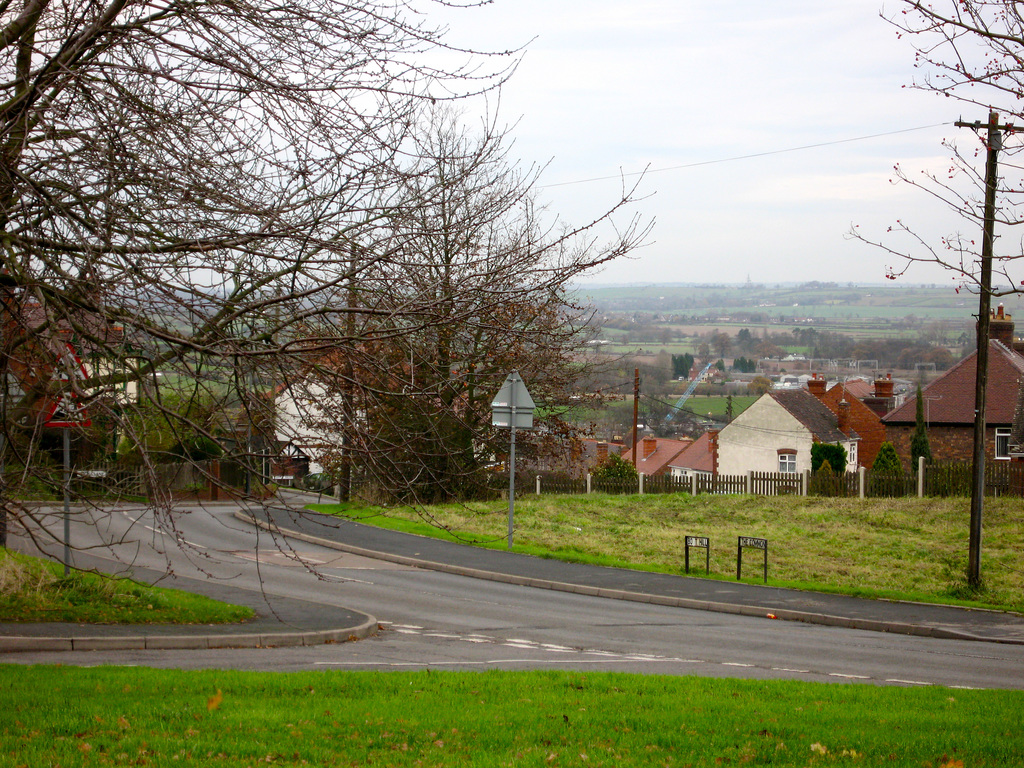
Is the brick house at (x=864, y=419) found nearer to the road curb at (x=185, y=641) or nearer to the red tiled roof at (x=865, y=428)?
the red tiled roof at (x=865, y=428)

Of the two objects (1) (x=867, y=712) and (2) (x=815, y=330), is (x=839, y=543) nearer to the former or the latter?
(1) (x=867, y=712)

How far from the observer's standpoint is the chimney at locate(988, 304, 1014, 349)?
3991 cm

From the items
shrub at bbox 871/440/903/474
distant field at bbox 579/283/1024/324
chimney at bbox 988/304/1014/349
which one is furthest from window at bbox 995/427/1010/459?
distant field at bbox 579/283/1024/324

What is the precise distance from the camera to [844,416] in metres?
59.8

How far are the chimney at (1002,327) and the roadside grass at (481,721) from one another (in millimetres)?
34937

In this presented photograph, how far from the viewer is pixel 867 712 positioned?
25.2 feet

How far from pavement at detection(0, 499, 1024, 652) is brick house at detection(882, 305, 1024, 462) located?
26208mm

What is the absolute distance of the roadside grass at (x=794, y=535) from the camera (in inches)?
734

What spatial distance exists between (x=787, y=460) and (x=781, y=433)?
65.7 inches


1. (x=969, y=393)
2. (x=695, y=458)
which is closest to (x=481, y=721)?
(x=969, y=393)

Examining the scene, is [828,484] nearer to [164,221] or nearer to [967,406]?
[967,406]

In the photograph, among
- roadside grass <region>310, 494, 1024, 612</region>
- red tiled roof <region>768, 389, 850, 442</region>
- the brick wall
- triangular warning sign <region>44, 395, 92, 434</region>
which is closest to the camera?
triangular warning sign <region>44, 395, 92, 434</region>

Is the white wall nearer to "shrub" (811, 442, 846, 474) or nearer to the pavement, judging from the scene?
"shrub" (811, 442, 846, 474)

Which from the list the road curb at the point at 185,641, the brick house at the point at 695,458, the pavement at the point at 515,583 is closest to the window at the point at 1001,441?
the pavement at the point at 515,583
